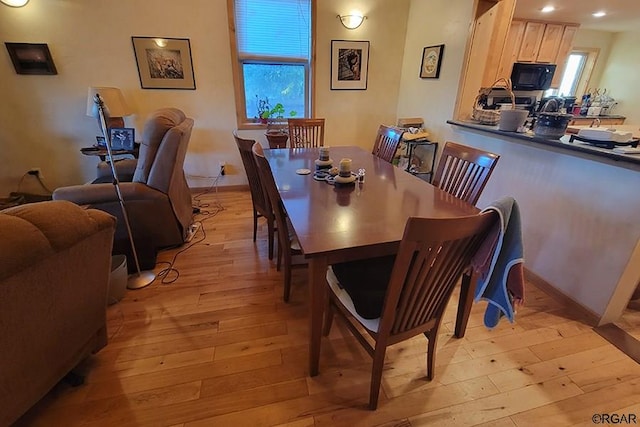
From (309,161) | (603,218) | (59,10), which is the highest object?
(59,10)

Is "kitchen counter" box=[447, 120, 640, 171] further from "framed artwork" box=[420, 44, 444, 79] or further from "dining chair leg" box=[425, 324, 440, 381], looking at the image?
"dining chair leg" box=[425, 324, 440, 381]

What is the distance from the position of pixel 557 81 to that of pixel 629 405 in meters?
4.80

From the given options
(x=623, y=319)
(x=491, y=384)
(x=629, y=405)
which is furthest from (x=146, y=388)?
(x=623, y=319)

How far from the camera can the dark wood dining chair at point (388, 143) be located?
93.7 inches

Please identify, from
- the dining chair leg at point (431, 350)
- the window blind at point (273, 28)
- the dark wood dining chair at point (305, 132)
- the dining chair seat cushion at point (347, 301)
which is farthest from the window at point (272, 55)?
the dining chair leg at point (431, 350)

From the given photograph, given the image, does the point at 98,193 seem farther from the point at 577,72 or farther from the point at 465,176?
the point at 577,72

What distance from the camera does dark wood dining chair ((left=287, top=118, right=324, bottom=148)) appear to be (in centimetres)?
300

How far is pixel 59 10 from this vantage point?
9.19ft

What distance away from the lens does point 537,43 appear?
402 cm

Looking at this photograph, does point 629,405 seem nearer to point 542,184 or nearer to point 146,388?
point 542,184

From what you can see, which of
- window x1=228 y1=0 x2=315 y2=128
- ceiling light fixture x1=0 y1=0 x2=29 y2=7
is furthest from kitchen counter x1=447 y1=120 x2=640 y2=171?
ceiling light fixture x1=0 y1=0 x2=29 y2=7

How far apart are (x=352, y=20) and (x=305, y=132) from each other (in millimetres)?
1579

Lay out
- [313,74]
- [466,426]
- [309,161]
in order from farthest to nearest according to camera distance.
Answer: [313,74] → [309,161] → [466,426]

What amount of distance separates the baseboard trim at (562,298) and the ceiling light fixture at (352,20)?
321 centimetres
